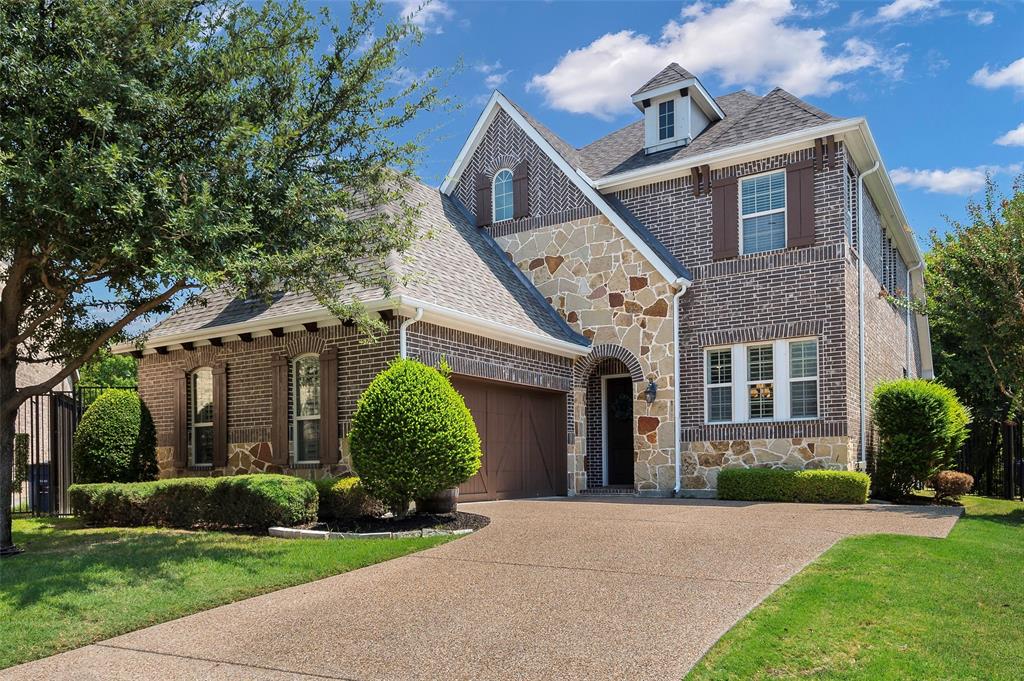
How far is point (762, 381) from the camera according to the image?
54.1 feet

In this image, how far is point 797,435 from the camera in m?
15.8

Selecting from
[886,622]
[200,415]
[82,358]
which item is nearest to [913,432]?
[886,622]

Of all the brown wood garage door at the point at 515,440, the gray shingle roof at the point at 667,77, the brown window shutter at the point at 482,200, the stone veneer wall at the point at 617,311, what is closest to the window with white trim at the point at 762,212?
the stone veneer wall at the point at 617,311

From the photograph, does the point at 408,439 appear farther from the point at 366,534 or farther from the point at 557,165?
the point at 557,165

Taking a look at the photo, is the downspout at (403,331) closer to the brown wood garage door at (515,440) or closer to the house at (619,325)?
the house at (619,325)

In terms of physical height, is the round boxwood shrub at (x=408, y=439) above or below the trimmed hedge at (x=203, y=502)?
above

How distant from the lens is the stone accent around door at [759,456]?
1544 cm

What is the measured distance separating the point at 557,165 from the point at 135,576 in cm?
1289

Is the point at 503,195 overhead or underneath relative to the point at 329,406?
overhead

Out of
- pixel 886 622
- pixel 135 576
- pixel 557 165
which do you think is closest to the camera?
pixel 886 622

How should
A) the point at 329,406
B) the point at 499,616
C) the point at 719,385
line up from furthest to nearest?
the point at 719,385, the point at 329,406, the point at 499,616

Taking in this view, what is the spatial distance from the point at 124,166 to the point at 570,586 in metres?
5.80

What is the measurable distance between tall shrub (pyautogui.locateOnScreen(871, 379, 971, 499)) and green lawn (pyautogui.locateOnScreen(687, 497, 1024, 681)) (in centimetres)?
680

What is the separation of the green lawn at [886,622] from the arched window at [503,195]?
12.1 m
